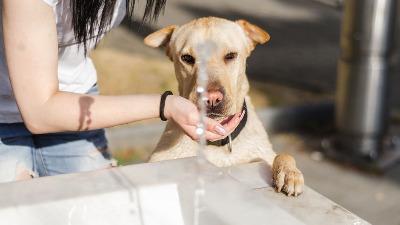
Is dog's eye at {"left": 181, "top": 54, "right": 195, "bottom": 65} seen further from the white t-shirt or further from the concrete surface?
the concrete surface

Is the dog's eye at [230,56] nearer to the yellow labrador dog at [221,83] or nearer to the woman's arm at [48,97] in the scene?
the yellow labrador dog at [221,83]

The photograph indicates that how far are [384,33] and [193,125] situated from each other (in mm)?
2995

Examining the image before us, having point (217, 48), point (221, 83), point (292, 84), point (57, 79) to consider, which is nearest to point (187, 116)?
point (57, 79)

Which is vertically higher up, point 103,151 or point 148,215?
point 148,215

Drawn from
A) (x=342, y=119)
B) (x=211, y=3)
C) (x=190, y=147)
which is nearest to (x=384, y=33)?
(x=342, y=119)

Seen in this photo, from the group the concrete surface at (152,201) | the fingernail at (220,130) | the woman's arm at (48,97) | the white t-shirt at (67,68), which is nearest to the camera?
the concrete surface at (152,201)

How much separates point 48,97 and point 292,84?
14.7ft

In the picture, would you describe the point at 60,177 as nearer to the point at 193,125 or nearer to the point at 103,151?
the point at 193,125

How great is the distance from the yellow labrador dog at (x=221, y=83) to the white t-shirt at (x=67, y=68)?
0.37 metres

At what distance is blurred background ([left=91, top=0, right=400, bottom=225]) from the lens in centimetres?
425

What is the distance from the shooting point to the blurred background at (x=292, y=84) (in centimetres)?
425

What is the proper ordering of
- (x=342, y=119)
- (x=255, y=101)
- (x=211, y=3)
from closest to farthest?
(x=342, y=119), (x=211, y=3), (x=255, y=101)

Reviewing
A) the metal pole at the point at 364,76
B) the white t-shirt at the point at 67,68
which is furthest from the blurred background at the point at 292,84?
the white t-shirt at the point at 67,68

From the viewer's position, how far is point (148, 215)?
1.39m
